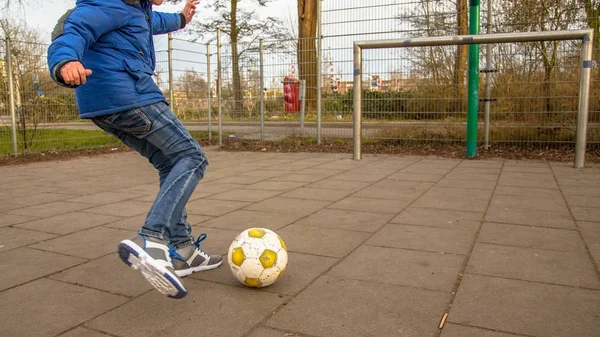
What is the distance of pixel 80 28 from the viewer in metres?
2.22

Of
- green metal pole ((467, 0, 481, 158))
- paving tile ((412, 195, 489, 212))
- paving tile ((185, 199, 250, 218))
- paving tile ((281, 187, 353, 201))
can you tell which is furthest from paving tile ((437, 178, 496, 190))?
paving tile ((185, 199, 250, 218))

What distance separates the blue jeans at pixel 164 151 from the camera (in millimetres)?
2459

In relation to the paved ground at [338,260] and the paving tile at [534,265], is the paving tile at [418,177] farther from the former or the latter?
the paving tile at [534,265]

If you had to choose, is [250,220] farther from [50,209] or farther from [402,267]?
[50,209]

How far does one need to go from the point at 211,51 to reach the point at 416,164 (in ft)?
18.1

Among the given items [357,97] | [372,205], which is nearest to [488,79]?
[357,97]

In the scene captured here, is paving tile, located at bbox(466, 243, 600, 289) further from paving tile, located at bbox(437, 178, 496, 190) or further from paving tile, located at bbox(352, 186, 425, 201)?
paving tile, located at bbox(437, 178, 496, 190)

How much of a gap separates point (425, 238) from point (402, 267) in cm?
67

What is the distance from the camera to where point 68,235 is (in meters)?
3.69

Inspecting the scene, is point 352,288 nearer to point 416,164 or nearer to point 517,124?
point 416,164

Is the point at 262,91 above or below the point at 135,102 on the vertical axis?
above

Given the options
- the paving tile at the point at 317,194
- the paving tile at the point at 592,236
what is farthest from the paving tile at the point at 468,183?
the paving tile at the point at 592,236

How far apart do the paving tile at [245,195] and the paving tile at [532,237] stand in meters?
2.22

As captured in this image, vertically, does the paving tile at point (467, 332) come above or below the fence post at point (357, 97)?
below
